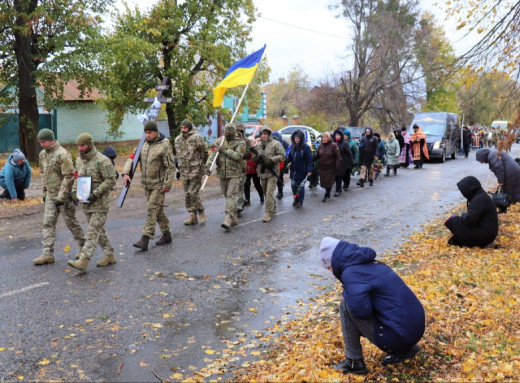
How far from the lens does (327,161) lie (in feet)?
49.0

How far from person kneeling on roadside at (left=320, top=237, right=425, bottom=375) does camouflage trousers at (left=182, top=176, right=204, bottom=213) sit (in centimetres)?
656

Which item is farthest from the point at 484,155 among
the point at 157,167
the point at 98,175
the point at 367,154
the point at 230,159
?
the point at 98,175

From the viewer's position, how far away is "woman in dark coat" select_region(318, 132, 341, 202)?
1492 centimetres

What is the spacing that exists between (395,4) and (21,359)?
43225 mm

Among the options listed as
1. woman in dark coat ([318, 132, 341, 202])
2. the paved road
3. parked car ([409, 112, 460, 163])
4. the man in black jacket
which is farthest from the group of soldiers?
parked car ([409, 112, 460, 163])

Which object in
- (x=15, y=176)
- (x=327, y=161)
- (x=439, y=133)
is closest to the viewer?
(x=15, y=176)

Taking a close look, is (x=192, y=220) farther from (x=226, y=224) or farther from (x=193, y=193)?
(x=226, y=224)

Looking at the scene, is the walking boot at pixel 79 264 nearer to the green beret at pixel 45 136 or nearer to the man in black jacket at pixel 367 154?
the green beret at pixel 45 136

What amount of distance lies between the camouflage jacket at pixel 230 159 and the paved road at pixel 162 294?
1142 millimetres

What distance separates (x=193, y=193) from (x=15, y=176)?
5.72 meters

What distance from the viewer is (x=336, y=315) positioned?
6254mm

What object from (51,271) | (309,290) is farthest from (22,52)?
(309,290)

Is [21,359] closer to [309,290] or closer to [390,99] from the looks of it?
[309,290]

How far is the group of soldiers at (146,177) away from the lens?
788 cm
